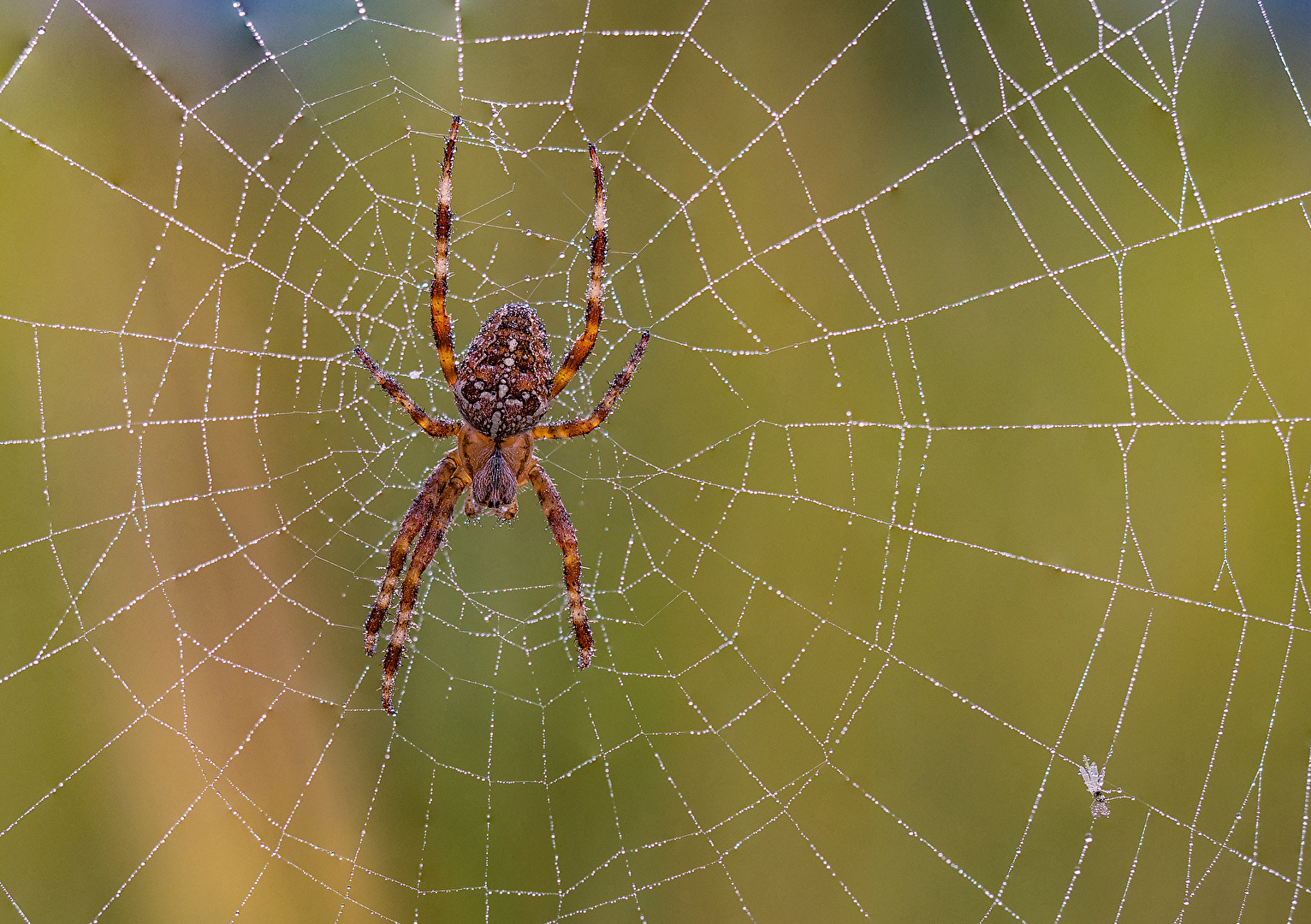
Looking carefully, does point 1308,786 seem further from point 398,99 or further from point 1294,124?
point 398,99

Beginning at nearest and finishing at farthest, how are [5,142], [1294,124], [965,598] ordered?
[5,142]
[1294,124]
[965,598]

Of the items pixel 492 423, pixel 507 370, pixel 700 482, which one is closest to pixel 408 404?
pixel 492 423

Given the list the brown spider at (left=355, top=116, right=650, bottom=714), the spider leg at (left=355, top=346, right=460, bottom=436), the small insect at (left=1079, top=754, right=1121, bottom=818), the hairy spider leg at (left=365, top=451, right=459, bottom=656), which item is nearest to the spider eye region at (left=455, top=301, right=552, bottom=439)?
the brown spider at (left=355, top=116, right=650, bottom=714)

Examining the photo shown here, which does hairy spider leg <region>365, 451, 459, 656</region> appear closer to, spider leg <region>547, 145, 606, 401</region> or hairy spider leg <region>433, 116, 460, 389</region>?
hairy spider leg <region>433, 116, 460, 389</region>

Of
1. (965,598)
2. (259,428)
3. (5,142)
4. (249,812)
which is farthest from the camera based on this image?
(965,598)

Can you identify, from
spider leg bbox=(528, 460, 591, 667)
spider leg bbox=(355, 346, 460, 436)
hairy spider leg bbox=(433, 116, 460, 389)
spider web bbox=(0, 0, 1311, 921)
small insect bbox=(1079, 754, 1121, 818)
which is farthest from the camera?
spider web bbox=(0, 0, 1311, 921)

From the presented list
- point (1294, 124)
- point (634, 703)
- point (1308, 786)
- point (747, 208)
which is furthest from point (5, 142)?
point (1308, 786)

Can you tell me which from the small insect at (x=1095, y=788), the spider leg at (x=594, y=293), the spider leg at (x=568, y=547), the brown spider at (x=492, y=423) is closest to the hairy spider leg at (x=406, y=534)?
the brown spider at (x=492, y=423)

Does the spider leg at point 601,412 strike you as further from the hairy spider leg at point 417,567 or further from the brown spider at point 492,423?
the hairy spider leg at point 417,567
